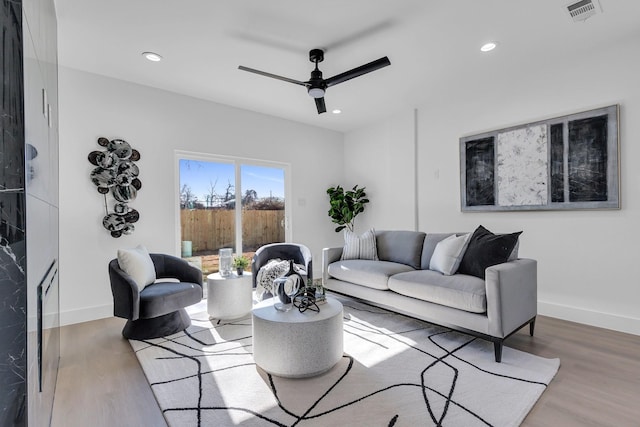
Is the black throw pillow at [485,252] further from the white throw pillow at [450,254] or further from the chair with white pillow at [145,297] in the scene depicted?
the chair with white pillow at [145,297]

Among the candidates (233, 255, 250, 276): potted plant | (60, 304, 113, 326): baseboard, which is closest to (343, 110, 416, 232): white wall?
(233, 255, 250, 276): potted plant

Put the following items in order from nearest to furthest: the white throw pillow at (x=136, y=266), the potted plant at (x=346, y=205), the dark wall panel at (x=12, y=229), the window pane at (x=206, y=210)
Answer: the dark wall panel at (x=12, y=229) < the white throw pillow at (x=136, y=266) < the window pane at (x=206, y=210) < the potted plant at (x=346, y=205)

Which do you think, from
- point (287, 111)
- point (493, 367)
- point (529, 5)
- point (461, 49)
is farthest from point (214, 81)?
point (493, 367)

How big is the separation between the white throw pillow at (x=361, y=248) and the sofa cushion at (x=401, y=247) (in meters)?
0.10

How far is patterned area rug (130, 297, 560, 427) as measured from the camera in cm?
172

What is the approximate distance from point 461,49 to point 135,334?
161 inches

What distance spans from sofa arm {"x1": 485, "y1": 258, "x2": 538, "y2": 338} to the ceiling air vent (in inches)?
80.1

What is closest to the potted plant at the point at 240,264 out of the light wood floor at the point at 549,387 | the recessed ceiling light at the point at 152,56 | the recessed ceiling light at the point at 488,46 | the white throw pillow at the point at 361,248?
the light wood floor at the point at 549,387

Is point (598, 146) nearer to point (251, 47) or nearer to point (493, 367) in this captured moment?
point (493, 367)

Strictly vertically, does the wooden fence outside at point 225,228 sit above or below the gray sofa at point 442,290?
above

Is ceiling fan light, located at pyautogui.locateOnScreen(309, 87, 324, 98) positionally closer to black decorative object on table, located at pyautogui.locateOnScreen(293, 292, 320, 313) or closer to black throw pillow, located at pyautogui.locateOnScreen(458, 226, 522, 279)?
black decorative object on table, located at pyautogui.locateOnScreen(293, 292, 320, 313)

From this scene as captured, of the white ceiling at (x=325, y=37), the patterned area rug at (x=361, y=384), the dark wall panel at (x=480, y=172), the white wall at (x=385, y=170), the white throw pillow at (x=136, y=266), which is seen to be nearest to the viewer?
the patterned area rug at (x=361, y=384)

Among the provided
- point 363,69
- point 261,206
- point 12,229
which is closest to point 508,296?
point 363,69

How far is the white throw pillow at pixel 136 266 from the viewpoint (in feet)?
9.19
